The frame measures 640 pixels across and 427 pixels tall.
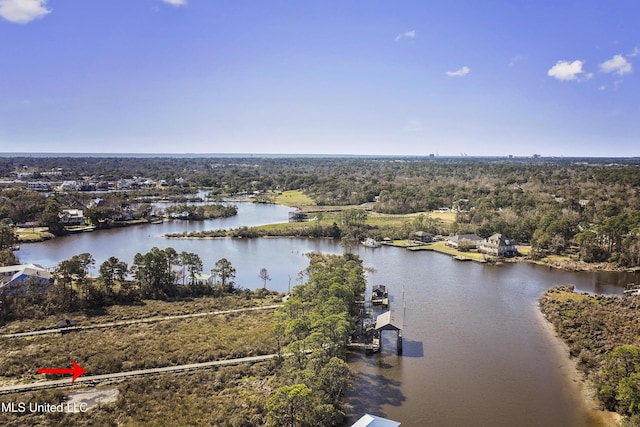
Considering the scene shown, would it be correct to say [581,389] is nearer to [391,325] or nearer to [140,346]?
[391,325]

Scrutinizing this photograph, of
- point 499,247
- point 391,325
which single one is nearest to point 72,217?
point 391,325

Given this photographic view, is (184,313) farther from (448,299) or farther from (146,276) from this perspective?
(448,299)

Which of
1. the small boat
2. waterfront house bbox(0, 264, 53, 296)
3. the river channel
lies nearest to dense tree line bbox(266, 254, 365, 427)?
the river channel

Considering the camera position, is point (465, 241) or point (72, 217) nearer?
point (465, 241)

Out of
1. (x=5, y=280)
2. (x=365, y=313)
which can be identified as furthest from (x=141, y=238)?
(x=365, y=313)

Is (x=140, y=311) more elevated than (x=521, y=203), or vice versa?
(x=521, y=203)

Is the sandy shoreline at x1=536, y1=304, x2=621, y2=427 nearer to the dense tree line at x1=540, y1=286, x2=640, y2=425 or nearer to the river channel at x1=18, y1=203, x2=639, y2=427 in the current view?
the river channel at x1=18, y1=203, x2=639, y2=427

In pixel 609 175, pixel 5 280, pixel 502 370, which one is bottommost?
pixel 502 370

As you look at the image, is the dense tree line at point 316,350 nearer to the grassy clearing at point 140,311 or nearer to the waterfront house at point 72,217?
the grassy clearing at point 140,311
